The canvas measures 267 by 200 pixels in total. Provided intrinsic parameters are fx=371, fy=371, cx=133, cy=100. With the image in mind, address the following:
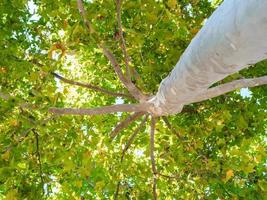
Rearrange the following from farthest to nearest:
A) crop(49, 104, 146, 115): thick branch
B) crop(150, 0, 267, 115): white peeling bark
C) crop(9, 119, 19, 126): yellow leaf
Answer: crop(9, 119, 19, 126): yellow leaf → crop(49, 104, 146, 115): thick branch → crop(150, 0, 267, 115): white peeling bark

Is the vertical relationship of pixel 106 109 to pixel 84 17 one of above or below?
below

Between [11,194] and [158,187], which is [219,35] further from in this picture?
[158,187]

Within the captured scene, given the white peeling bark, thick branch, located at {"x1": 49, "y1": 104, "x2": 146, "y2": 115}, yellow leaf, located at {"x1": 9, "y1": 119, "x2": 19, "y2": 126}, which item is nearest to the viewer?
the white peeling bark

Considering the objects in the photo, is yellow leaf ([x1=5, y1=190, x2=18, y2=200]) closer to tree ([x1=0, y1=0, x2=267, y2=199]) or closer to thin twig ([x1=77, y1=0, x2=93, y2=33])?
tree ([x1=0, y1=0, x2=267, y2=199])

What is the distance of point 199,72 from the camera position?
7.25ft

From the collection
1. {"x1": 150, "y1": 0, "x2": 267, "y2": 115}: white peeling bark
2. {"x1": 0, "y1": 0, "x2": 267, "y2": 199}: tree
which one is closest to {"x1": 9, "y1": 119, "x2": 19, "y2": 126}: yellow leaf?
{"x1": 0, "y1": 0, "x2": 267, "y2": 199}: tree

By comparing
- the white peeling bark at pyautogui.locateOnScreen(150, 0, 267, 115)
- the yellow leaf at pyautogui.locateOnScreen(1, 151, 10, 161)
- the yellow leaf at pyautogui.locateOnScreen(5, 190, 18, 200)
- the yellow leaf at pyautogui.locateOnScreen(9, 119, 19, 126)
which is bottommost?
the white peeling bark at pyautogui.locateOnScreen(150, 0, 267, 115)

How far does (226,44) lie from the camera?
5.38ft

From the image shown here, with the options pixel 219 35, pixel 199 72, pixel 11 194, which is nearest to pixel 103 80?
pixel 11 194

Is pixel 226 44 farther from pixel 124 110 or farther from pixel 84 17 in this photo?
pixel 124 110

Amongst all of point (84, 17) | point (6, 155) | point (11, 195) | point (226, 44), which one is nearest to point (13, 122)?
point (6, 155)

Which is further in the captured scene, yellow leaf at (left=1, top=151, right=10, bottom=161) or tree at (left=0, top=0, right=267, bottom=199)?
yellow leaf at (left=1, top=151, right=10, bottom=161)

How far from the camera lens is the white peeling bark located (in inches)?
53.6

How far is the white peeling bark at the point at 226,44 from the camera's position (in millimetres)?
1362
